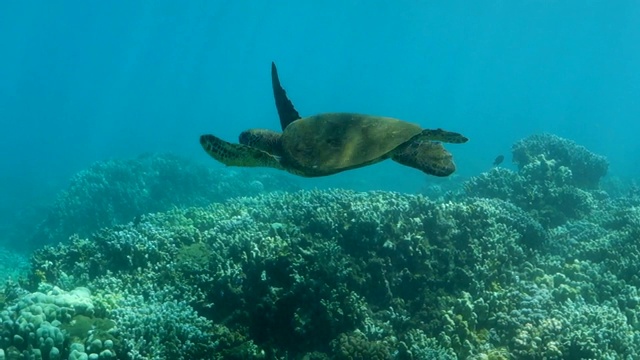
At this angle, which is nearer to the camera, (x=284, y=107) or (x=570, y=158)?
(x=284, y=107)

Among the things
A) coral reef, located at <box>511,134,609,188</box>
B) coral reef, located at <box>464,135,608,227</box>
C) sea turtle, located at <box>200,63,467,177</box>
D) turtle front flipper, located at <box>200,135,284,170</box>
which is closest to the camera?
turtle front flipper, located at <box>200,135,284,170</box>

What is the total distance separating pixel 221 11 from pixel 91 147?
2739 inches

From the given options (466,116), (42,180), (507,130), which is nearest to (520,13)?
(466,116)

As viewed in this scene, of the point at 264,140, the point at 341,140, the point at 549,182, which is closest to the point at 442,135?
the point at 341,140

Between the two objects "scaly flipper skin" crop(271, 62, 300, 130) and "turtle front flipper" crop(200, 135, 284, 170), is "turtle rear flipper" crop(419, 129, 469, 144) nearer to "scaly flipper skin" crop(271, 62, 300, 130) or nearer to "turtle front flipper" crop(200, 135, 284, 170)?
"turtle front flipper" crop(200, 135, 284, 170)

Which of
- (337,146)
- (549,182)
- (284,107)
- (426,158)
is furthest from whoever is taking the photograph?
(549,182)

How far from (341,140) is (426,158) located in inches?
51.5

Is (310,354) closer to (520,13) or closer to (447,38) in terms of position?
(520,13)

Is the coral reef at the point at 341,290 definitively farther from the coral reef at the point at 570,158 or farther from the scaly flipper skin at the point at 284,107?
the coral reef at the point at 570,158

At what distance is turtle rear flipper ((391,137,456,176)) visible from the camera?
571cm

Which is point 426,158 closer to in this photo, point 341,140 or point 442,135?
point 442,135

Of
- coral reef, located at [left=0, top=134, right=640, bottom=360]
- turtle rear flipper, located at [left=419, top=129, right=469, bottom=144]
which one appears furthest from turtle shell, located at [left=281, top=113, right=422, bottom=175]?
coral reef, located at [left=0, top=134, right=640, bottom=360]

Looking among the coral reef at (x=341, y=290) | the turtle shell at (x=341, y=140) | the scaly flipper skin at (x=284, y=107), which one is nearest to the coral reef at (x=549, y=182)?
the coral reef at (x=341, y=290)

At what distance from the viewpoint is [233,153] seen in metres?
5.11
